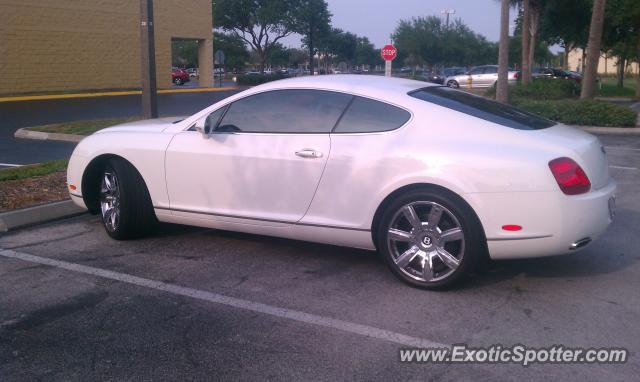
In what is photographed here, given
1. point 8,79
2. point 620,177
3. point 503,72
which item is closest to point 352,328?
point 620,177

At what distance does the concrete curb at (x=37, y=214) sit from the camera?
6.69m

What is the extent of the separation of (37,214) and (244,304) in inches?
132

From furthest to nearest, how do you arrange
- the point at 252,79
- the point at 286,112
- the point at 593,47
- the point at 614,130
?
1. the point at 252,79
2. the point at 593,47
3. the point at 614,130
4. the point at 286,112

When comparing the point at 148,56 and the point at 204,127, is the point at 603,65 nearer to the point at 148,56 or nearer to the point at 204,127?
the point at 148,56

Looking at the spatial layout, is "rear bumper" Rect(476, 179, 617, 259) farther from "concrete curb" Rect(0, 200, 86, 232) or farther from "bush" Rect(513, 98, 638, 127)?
"bush" Rect(513, 98, 638, 127)

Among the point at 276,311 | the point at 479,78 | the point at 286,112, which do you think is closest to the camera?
the point at 276,311

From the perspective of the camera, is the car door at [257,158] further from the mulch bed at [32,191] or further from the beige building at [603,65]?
the beige building at [603,65]

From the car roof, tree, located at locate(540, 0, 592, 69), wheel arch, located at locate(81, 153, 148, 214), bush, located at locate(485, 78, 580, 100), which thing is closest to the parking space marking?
wheel arch, located at locate(81, 153, 148, 214)

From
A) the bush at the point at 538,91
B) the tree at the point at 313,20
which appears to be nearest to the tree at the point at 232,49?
the tree at the point at 313,20

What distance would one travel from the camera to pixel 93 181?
6.62 meters

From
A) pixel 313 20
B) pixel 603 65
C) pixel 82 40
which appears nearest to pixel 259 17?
pixel 313 20

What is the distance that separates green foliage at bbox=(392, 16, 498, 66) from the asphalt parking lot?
43829 mm

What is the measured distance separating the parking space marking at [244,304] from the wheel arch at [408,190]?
949 millimetres

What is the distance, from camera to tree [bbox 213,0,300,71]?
167ft
